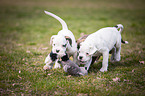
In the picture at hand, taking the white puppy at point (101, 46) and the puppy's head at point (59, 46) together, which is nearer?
the puppy's head at point (59, 46)

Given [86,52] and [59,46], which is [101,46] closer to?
[86,52]

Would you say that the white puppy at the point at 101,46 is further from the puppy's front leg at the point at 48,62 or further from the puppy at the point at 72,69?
the puppy's front leg at the point at 48,62

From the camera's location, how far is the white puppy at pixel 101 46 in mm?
4215

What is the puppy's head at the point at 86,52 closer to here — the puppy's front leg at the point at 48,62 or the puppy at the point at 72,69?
the puppy at the point at 72,69

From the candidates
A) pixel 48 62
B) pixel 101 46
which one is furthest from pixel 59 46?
pixel 101 46

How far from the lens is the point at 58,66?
195 inches

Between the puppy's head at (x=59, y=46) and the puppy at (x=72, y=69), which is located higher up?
the puppy's head at (x=59, y=46)

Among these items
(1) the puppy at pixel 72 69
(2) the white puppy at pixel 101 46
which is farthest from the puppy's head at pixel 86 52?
(1) the puppy at pixel 72 69

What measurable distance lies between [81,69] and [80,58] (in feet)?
1.11

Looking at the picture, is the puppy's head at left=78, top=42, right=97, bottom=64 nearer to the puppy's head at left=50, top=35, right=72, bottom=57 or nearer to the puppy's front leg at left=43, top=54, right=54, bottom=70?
the puppy's head at left=50, top=35, right=72, bottom=57

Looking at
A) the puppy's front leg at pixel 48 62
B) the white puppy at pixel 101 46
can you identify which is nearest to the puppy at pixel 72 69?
the white puppy at pixel 101 46

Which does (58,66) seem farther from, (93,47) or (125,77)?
(125,77)

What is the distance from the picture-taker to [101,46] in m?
4.54

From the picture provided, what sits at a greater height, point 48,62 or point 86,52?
point 86,52
